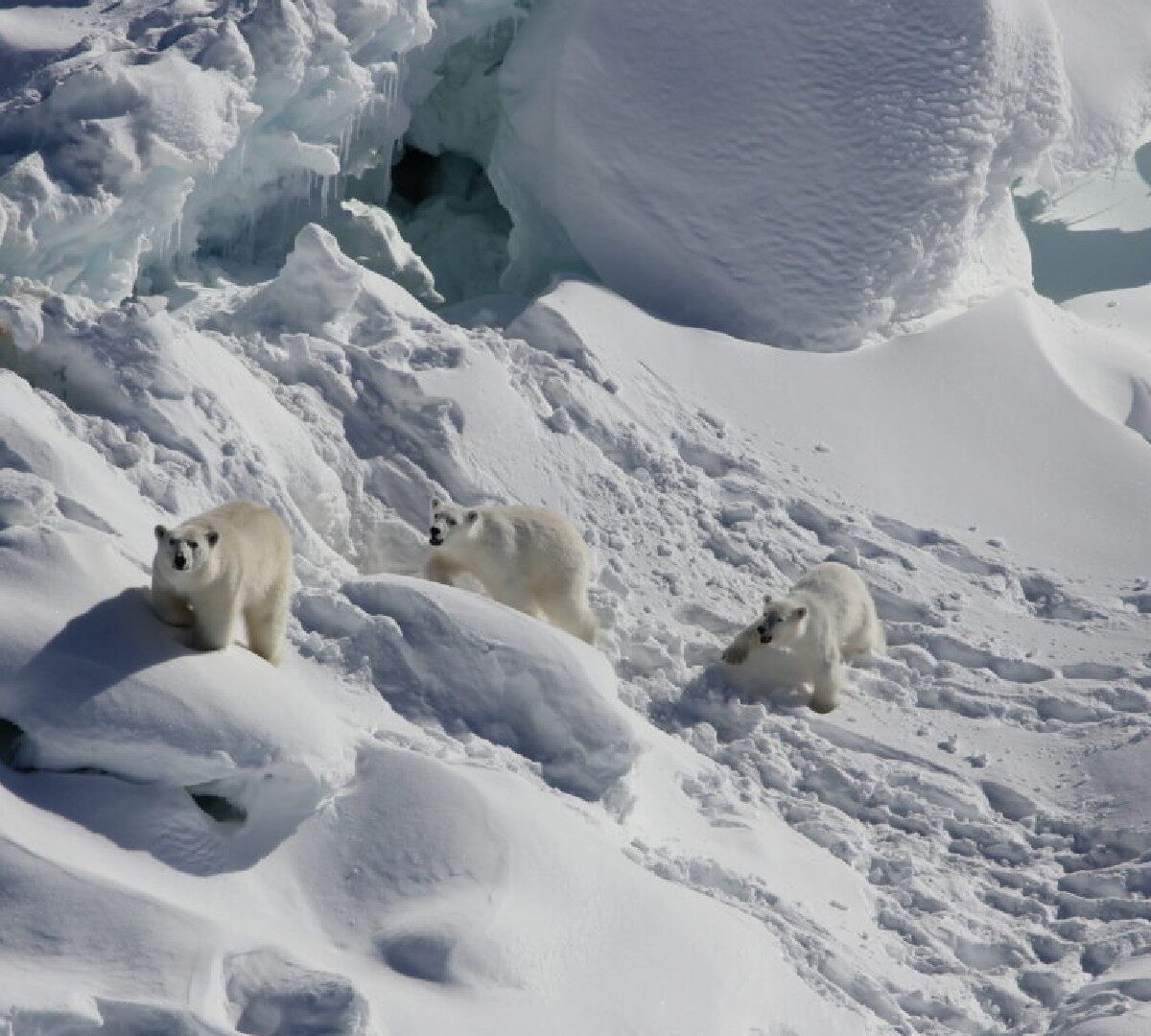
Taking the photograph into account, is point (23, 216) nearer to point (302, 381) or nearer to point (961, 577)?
point (302, 381)

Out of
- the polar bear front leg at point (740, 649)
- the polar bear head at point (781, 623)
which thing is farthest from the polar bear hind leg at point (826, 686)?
the polar bear front leg at point (740, 649)

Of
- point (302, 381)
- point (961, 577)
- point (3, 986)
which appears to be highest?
point (3, 986)

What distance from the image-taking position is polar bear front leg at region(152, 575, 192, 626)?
706 centimetres

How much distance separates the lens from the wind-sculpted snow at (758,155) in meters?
12.5

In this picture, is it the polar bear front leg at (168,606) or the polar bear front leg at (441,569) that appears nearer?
the polar bear front leg at (168,606)

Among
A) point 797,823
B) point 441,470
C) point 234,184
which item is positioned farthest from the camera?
point 234,184

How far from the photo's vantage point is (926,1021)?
25.5 ft

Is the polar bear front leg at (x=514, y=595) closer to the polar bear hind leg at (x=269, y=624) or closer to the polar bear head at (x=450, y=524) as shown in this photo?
the polar bear head at (x=450, y=524)

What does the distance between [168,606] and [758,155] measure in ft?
22.3

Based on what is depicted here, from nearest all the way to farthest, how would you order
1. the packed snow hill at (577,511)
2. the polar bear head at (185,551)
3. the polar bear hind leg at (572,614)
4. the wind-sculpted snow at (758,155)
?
the packed snow hill at (577,511)
the polar bear head at (185,551)
the polar bear hind leg at (572,614)
the wind-sculpted snow at (758,155)

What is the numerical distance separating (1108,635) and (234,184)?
5998 mm

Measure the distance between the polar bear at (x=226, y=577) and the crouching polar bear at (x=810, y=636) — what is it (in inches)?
111

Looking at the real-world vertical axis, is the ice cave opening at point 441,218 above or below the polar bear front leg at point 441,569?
below

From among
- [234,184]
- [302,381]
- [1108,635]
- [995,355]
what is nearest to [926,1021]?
[1108,635]
